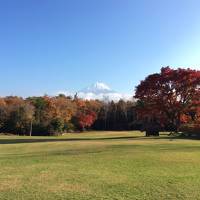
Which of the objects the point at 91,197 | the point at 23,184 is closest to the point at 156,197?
the point at 91,197

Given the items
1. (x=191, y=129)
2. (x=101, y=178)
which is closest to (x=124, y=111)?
(x=191, y=129)

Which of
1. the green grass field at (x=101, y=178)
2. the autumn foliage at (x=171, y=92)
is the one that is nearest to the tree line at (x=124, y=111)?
the autumn foliage at (x=171, y=92)

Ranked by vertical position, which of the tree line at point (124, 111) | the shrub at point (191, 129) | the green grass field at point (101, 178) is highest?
the tree line at point (124, 111)

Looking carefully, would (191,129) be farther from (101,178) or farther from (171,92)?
(101,178)

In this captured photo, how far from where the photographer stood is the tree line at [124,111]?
39625 millimetres

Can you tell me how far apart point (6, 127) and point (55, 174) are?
179ft

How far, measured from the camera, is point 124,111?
283 ft

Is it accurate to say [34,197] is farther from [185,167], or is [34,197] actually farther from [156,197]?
[185,167]

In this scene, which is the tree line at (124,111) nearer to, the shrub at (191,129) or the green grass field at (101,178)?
the shrub at (191,129)

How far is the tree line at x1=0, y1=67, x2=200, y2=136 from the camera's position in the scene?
39.6m

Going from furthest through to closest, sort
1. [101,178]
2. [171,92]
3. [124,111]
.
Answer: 1. [124,111]
2. [171,92]
3. [101,178]

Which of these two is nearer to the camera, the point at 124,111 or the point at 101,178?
the point at 101,178

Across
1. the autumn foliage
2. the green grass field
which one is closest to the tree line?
the autumn foliage

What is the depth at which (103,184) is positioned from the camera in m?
10.7
